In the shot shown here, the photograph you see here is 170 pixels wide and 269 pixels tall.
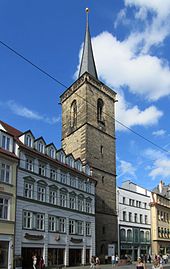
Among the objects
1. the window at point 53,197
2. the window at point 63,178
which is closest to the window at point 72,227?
the window at point 53,197

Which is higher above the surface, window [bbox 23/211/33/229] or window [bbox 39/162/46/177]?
window [bbox 39/162/46/177]

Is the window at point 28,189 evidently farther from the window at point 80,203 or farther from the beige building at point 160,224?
the beige building at point 160,224

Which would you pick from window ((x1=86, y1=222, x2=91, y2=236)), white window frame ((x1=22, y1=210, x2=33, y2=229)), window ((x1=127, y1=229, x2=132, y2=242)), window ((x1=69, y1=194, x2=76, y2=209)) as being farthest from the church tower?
white window frame ((x1=22, y1=210, x2=33, y2=229))

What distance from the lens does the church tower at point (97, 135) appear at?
56.6 metres

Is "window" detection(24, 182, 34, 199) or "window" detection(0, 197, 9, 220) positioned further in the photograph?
"window" detection(24, 182, 34, 199)

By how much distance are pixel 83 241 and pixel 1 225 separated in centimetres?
1637

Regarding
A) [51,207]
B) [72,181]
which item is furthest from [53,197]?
[72,181]

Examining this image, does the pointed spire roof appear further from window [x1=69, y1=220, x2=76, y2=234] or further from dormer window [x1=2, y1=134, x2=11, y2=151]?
dormer window [x1=2, y1=134, x2=11, y2=151]

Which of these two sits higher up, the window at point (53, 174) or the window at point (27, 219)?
the window at point (53, 174)

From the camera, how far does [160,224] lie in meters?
76.2

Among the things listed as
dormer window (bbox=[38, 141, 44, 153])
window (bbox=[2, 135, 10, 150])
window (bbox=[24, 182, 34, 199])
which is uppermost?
dormer window (bbox=[38, 141, 44, 153])

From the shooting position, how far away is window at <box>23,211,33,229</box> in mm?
36162

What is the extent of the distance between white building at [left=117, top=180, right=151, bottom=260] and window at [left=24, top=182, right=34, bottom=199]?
27.3 metres

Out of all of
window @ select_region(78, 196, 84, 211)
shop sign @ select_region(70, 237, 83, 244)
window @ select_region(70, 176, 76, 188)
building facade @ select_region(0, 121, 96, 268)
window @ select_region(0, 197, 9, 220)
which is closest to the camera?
window @ select_region(0, 197, 9, 220)
